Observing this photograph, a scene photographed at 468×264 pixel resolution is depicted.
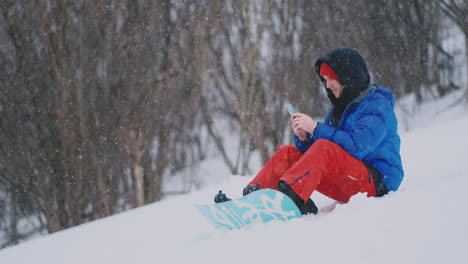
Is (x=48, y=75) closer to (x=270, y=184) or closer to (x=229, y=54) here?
(x=229, y=54)

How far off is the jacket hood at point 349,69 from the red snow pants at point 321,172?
0.44 metres

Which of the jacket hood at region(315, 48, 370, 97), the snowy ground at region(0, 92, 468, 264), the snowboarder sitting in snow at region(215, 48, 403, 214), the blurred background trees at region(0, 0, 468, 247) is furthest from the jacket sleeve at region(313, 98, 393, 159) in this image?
the blurred background trees at region(0, 0, 468, 247)

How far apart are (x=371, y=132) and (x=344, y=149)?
0.16 m

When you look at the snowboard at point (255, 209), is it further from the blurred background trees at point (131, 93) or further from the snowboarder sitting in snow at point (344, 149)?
the blurred background trees at point (131, 93)

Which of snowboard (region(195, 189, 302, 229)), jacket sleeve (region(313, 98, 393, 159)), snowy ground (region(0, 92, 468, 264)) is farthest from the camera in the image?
jacket sleeve (region(313, 98, 393, 159))

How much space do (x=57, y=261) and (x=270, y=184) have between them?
1.41 m

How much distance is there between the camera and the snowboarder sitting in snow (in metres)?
2.45

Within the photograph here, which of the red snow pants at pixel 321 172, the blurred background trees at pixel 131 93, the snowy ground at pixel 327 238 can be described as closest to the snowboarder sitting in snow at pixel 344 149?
the red snow pants at pixel 321 172

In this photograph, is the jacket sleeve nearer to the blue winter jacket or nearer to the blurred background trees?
the blue winter jacket

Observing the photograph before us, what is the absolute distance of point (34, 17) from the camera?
6.54 m

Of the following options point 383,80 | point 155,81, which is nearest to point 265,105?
point 155,81

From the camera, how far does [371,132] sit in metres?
2.55

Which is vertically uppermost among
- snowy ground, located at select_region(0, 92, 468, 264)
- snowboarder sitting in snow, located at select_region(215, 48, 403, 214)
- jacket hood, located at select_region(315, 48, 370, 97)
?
jacket hood, located at select_region(315, 48, 370, 97)

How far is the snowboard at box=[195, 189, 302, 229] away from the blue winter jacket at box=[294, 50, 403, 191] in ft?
1.47
